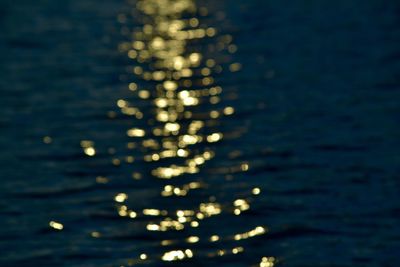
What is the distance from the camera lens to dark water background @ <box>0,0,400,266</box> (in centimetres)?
1741

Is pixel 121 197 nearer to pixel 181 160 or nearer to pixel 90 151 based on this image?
pixel 181 160

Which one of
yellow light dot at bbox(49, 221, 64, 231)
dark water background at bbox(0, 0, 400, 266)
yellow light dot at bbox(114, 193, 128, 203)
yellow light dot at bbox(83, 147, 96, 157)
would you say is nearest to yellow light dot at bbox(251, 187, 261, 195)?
dark water background at bbox(0, 0, 400, 266)

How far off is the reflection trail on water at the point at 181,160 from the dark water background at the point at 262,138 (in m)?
0.23

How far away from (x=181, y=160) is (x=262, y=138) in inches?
97.1

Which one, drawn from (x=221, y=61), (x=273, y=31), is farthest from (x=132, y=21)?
(x=221, y=61)

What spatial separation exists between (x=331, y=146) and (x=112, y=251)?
8.20 metres

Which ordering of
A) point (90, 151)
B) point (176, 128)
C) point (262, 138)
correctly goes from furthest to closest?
point (176, 128) → point (262, 138) → point (90, 151)

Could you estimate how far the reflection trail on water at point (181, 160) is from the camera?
58.2 ft

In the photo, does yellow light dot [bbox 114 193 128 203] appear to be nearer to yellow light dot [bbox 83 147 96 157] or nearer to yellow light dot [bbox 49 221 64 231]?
yellow light dot [bbox 49 221 64 231]

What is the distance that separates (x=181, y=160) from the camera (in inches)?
904

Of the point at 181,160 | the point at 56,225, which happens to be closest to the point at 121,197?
the point at 56,225

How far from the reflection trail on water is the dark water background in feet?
0.77

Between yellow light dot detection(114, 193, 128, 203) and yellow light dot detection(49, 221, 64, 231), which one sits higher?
yellow light dot detection(114, 193, 128, 203)

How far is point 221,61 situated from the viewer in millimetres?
34625
